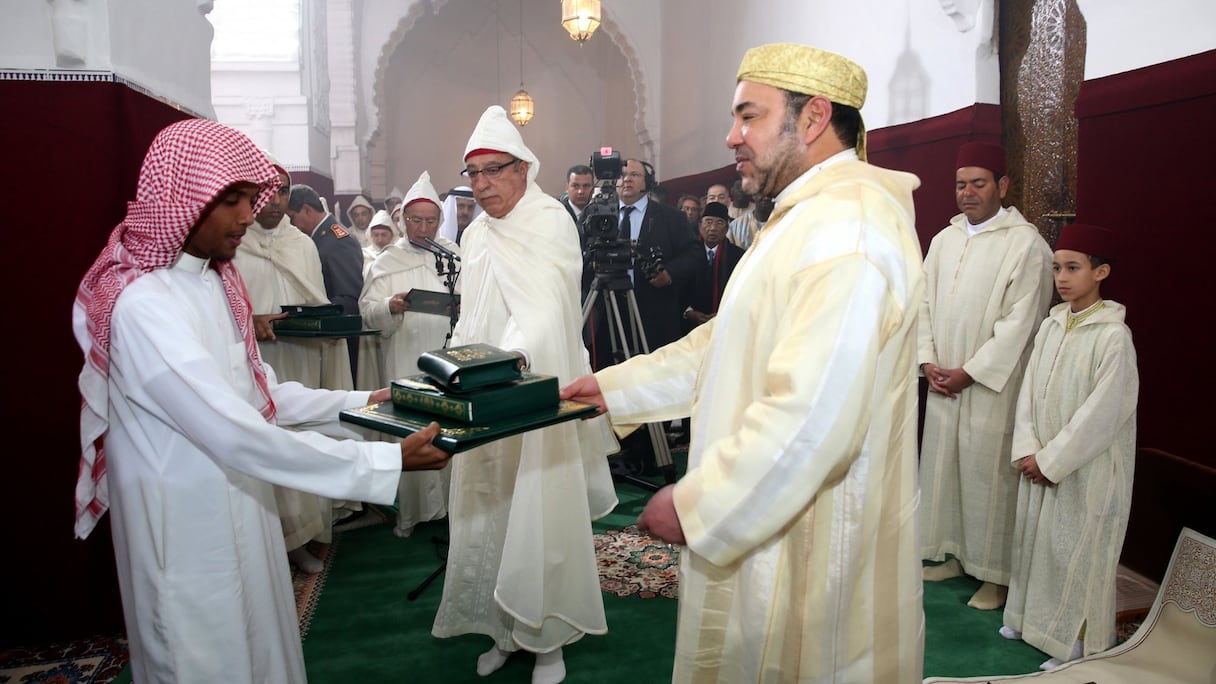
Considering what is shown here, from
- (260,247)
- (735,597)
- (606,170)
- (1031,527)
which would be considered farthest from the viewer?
(606,170)

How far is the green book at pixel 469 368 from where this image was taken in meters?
1.74

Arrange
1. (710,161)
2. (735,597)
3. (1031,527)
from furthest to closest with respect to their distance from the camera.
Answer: (710,161), (1031,527), (735,597)

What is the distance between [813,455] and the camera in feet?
4.30

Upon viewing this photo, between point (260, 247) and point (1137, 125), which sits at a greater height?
point (1137, 125)

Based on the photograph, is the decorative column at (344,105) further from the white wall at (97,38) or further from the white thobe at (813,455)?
the white thobe at (813,455)

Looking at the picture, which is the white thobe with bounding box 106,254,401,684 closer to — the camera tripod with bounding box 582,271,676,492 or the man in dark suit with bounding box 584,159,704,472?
the camera tripod with bounding box 582,271,676,492

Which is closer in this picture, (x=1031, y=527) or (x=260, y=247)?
(x=1031, y=527)

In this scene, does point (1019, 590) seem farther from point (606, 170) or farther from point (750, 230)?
point (750, 230)

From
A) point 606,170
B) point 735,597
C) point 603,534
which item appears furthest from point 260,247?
point 735,597

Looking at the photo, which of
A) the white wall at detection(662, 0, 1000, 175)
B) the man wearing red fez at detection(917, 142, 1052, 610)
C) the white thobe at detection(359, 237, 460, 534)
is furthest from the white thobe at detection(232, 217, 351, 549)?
the white wall at detection(662, 0, 1000, 175)

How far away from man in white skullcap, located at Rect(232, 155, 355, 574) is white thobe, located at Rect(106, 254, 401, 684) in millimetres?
1950

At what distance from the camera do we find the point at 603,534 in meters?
Answer: 4.18

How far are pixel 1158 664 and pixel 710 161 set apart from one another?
6955 mm

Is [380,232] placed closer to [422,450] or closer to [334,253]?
[334,253]
